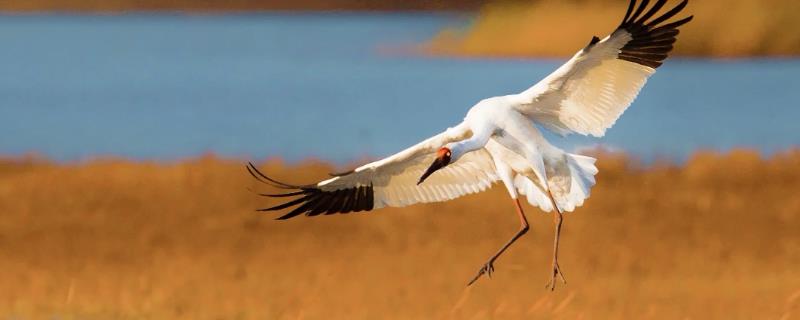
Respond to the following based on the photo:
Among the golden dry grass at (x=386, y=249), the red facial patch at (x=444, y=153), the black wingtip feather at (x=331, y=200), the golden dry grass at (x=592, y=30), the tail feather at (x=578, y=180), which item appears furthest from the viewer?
the golden dry grass at (x=592, y=30)

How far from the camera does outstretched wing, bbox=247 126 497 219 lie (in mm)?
6367

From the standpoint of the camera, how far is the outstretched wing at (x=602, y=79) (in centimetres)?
609

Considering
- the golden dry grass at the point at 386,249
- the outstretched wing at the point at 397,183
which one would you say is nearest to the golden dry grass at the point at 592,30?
the golden dry grass at the point at 386,249

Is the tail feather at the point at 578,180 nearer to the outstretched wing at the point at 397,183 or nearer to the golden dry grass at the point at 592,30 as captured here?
the outstretched wing at the point at 397,183

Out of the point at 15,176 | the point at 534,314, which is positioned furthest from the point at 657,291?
the point at 15,176

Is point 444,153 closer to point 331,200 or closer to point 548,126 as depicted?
point 548,126

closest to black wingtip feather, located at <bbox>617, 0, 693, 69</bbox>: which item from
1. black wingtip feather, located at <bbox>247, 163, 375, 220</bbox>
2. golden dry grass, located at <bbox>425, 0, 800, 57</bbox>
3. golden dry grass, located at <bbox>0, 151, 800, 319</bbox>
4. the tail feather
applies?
the tail feather

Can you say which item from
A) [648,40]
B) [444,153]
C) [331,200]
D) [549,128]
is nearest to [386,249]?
[331,200]

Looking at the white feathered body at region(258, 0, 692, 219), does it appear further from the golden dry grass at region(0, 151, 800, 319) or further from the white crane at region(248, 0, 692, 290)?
the golden dry grass at region(0, 151, 800, 319)

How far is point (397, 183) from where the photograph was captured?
6.69m

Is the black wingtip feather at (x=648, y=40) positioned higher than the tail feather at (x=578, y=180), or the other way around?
the black wingtip feather at (x=648, y=40)

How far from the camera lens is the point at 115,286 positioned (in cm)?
721

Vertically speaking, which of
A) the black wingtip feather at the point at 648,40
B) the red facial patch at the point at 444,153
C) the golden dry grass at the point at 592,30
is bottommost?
the golden dry grass at the point at 592,30

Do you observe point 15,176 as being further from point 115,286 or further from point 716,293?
point 716,293
